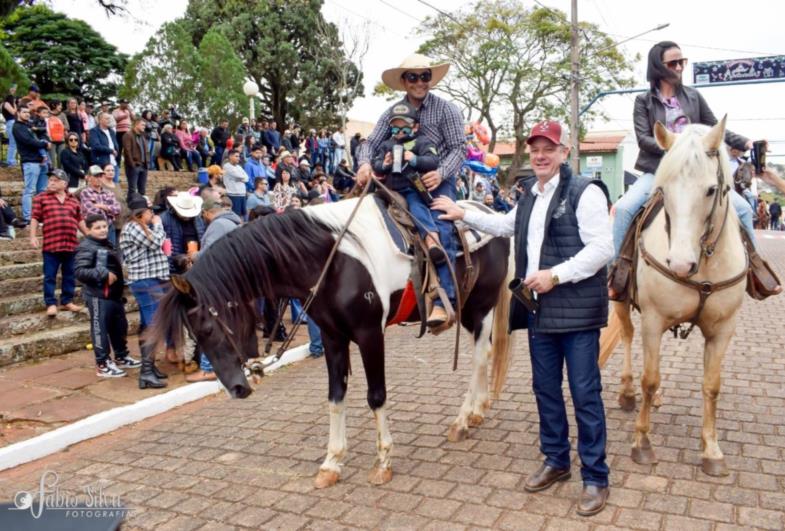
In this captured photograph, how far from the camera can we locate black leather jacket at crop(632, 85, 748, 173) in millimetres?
4566

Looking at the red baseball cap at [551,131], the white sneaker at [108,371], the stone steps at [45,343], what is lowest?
the white sneaker at [108,371]

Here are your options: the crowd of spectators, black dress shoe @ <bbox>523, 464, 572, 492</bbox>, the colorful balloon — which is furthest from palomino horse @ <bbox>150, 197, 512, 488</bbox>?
the colorful balloon

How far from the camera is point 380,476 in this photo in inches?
155

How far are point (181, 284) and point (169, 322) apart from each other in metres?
0.23

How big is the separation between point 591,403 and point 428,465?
4.48ft

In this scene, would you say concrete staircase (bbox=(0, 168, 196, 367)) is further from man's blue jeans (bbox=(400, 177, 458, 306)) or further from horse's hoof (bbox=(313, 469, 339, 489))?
man's blue jeans (bbox=(400, 177, 458, 306))

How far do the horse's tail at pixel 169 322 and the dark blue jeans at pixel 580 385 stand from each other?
213cm

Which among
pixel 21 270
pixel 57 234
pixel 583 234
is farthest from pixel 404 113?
pixel 21 270

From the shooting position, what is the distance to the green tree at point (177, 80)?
27500mm

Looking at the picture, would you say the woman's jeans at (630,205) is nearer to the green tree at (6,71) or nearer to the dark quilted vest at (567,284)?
the dark quilted vest at (567,284)

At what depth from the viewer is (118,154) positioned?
13727 mm

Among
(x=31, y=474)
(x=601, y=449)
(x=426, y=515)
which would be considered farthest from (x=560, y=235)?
(x=31, y=474)

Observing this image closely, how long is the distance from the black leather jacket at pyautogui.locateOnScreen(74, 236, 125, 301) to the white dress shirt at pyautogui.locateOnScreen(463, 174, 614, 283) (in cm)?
488

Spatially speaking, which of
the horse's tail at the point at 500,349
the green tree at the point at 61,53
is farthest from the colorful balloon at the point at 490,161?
the green tree at the point at 61,53
